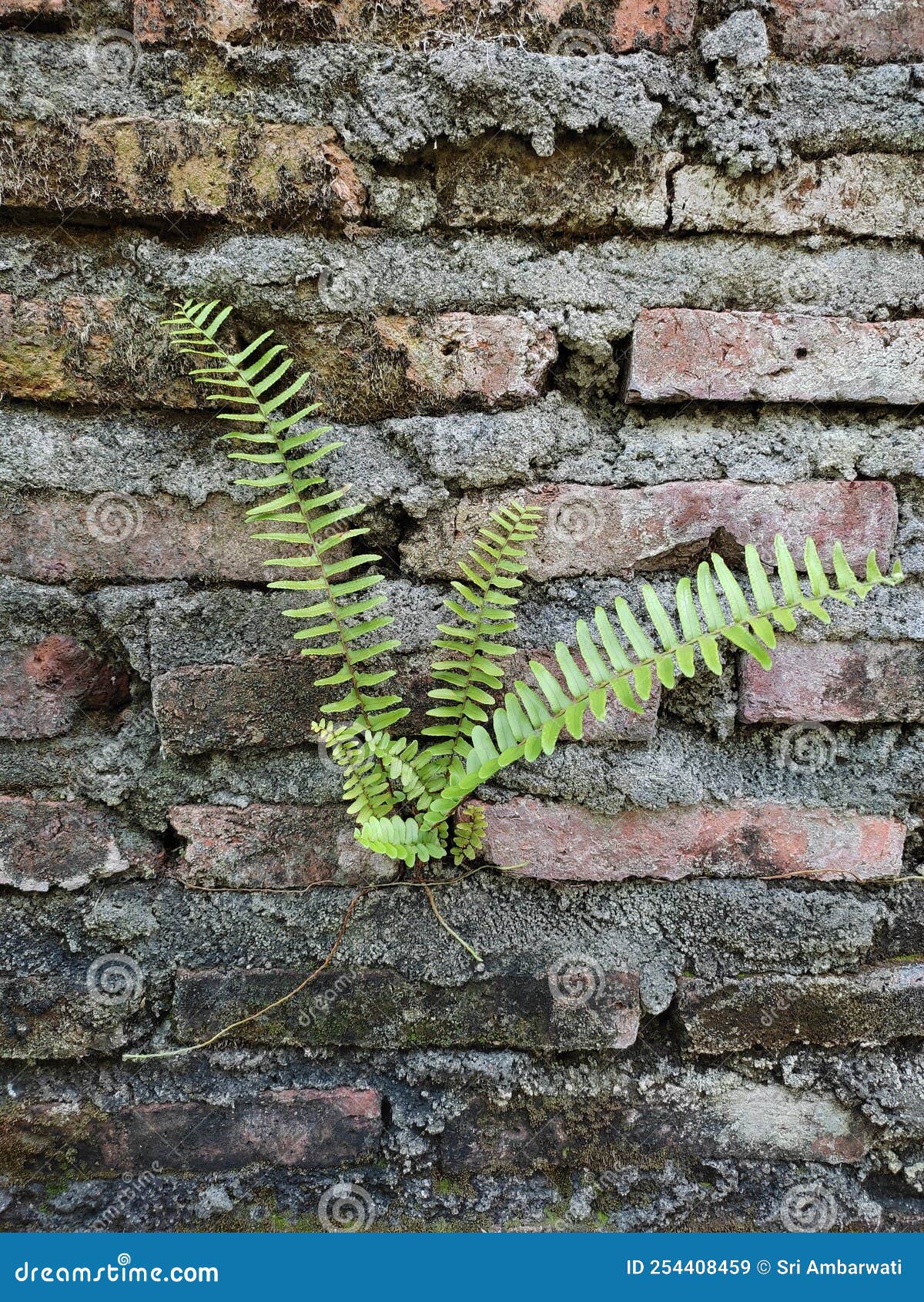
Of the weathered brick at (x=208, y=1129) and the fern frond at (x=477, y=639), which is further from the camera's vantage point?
the weathered brick at (x=208, y=1129)

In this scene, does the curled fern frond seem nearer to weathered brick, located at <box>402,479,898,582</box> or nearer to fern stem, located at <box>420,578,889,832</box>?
fern stem, located at <box>420,578,889,832</box>

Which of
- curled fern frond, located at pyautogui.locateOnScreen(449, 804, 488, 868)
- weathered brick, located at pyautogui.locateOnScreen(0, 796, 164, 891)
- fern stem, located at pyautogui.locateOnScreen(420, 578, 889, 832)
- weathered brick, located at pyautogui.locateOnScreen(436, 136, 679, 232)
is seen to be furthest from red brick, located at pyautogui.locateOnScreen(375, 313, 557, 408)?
weathered brick, located at pyautogui.locateOnScreen(0, 796, 164, 891)

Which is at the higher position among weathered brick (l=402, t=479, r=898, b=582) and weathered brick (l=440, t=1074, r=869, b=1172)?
weathered brick (l=402, t=479, r=898, b=582)

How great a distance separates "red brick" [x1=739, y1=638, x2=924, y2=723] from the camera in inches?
35.6

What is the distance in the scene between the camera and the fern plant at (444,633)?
725 mm

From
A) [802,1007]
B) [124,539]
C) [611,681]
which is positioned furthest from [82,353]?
[802,1007]

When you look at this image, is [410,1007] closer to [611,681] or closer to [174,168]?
[611,681]

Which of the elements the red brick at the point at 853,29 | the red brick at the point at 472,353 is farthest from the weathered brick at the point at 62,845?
the red brick at the point at 853,29

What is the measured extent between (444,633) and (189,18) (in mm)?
691

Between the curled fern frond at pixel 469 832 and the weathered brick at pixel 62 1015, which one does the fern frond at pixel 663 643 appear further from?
the weathered brick at pixel 62 1015

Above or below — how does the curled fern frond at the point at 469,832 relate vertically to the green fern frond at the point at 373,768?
below

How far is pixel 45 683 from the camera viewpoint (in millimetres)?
914

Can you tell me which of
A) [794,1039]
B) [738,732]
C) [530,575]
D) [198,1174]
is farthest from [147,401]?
[794,1039]

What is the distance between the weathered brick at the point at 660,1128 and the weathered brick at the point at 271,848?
339 mm
